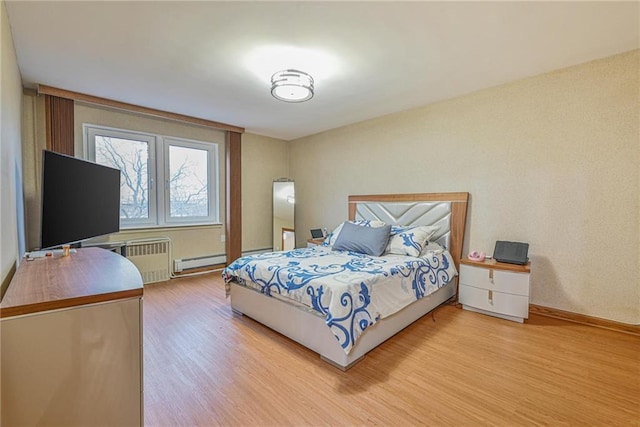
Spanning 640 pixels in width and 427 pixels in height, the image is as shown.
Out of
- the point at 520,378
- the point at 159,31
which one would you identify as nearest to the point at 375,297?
the point at 520,378

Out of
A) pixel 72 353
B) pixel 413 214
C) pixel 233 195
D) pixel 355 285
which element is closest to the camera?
pixel 72 353

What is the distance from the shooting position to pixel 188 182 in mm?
4488

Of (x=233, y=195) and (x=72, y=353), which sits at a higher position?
(x=233, y=195)

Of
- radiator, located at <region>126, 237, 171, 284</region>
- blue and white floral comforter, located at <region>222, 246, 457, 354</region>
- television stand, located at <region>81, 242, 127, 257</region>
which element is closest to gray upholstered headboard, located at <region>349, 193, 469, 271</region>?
blue and white floral comforter, located at <region>222, 246, 457, 354</region>

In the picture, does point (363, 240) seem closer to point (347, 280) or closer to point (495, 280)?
point (347, 280)

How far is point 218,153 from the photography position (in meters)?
4.77

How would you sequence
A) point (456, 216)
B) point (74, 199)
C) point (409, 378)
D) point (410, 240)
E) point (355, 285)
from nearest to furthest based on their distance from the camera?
1. point (409, 378)
2. point (355, 285)
3. point (74, 199)
4. point (410, 240)
5. point (456, 216)

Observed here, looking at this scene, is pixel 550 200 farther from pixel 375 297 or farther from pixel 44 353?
pixel 44 353

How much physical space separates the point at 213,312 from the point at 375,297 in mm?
1840

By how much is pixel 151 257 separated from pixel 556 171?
5.03 metres

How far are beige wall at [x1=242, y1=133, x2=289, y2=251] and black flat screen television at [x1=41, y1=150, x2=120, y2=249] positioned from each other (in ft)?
7.74

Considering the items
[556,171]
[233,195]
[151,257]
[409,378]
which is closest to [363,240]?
[409,378]

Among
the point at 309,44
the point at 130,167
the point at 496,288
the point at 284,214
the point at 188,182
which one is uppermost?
the point at 309,44

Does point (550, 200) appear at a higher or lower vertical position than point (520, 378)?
higher
